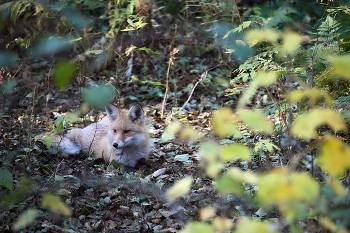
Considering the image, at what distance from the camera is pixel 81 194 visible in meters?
4.30

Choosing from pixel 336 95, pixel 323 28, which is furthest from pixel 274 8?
pixel 336 95

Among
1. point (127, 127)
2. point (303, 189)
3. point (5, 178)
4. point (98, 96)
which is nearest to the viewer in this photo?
point (303, 189)

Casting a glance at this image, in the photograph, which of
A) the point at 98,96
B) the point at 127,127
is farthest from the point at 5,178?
the point at 127,127

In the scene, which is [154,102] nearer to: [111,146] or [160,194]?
[111,146]

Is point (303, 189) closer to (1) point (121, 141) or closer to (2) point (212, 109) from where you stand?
(1) point (121, 141)

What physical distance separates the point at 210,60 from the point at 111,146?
5225mm

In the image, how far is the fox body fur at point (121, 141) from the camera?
6.20 meters

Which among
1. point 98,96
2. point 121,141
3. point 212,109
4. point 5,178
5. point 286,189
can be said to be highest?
point 98,96

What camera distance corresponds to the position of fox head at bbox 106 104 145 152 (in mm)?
6203

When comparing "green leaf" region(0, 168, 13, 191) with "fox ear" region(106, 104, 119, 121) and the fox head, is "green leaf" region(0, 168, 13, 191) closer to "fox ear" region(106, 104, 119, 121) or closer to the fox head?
the fox head

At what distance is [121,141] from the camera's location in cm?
605

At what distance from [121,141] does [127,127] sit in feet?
1.13

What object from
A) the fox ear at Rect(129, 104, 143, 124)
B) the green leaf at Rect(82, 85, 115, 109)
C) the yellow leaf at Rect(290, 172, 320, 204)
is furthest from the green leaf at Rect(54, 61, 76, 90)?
the fox ear at Rect(129, 104, 143, 124)

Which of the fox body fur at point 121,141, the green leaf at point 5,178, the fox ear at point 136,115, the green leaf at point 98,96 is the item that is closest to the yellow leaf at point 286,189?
the green leaf at point 98,96
